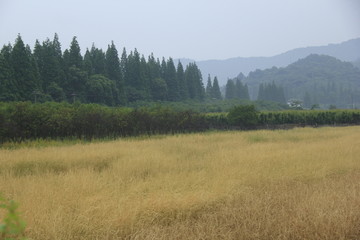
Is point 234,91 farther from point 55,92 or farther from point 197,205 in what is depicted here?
Result: point 197,205

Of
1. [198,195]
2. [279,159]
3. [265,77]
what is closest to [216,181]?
[198,195]

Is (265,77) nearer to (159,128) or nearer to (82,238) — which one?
(159,128)

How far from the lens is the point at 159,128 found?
2431 cm

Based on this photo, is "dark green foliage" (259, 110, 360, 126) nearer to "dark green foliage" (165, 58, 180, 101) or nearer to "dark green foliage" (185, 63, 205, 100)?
"dark green foliage" (165, 58, 180, 101)

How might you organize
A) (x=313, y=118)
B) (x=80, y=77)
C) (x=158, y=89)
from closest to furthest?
1. (x=313, y=118)
2. (x=80, y=77)
3. (x=158, y=89)

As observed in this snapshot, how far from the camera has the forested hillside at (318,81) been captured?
125625 mm

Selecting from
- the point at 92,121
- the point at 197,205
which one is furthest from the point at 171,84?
the point at 197,205

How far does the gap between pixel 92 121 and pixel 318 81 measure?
160 m

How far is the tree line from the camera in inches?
1281

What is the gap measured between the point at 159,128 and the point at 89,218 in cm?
2058

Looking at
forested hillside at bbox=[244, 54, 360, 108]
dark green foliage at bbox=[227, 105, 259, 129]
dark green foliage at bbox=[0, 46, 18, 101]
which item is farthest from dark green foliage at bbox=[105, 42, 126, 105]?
forested hillside at bbox=[244, 54, 360, 108]

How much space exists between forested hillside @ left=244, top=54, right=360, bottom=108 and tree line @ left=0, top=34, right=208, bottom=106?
72.4m

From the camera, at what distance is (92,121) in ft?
64.2

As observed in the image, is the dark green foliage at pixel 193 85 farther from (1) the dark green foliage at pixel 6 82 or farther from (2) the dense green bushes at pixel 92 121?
(1) the dark green foliage at pixel 6 82
